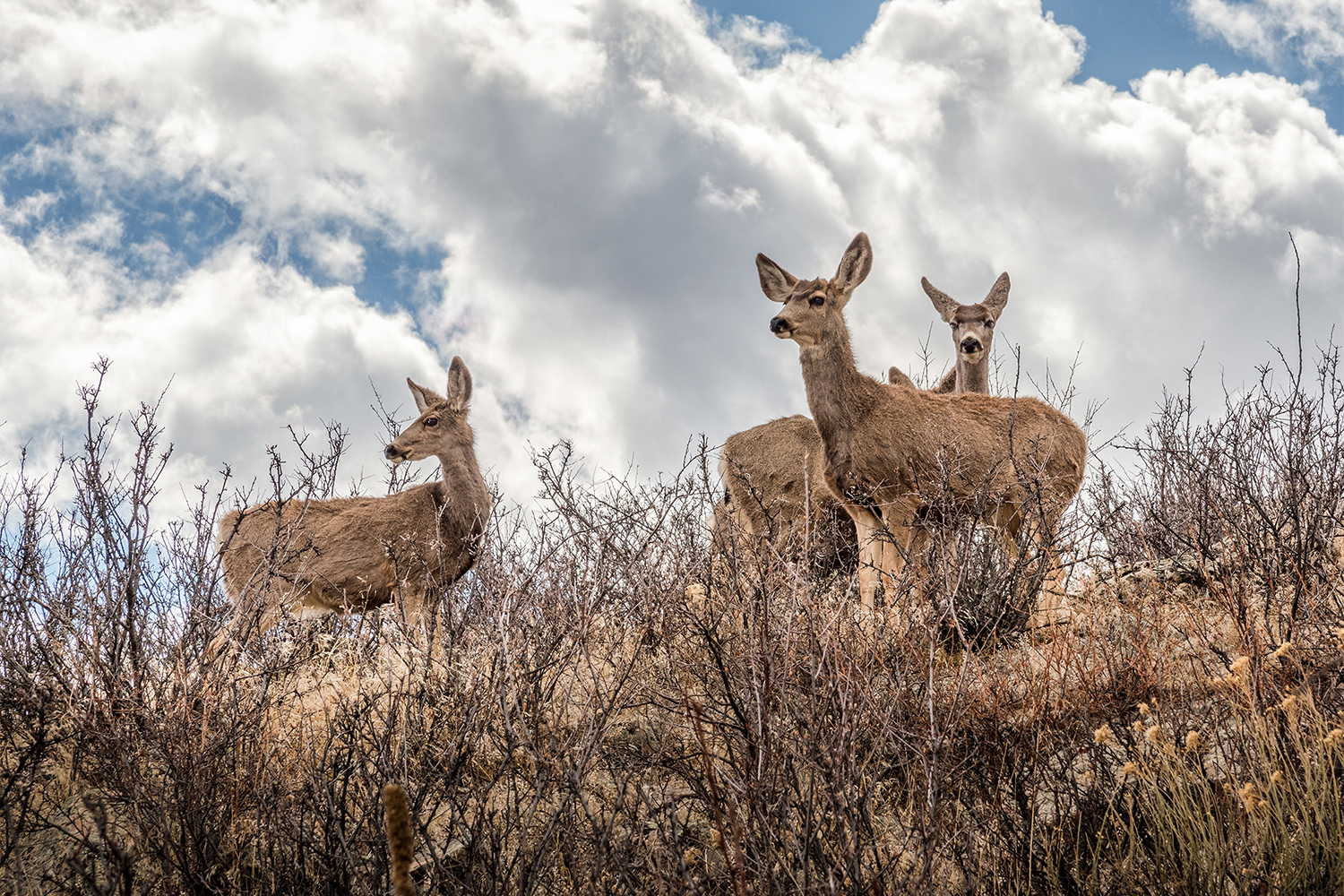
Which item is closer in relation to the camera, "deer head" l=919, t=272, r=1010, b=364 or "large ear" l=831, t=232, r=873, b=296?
"large ear" l=831, t=232, r=873, b=296

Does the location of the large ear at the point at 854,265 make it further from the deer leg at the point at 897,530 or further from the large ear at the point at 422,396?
the large ear at the point at 422,396

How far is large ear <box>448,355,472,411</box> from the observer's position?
39.8 feet

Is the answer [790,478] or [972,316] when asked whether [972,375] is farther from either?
[790,478]

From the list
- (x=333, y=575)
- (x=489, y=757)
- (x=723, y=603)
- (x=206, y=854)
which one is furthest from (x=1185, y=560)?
(x=333, y=575)

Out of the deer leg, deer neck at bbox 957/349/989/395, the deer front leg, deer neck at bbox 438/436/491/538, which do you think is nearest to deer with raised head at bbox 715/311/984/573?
the deer front leg

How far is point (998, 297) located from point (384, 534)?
807 cm

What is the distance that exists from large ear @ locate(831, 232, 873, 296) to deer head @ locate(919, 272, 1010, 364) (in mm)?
2638

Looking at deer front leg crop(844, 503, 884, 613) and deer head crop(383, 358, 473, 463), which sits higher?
deer head crop(383, 358, 473, 463)

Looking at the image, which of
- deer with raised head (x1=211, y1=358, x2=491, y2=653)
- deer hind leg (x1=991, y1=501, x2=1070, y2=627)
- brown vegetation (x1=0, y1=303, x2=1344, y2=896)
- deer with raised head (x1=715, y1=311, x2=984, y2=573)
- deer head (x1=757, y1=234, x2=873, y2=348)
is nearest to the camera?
brown vegetation (x1=0, y1=303, x2=1344, y2=896)

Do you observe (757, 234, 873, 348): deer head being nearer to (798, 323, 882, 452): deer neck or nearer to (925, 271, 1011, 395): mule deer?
(798, 323, 882, 452): deer neck

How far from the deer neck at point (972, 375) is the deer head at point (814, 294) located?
3.03 metres

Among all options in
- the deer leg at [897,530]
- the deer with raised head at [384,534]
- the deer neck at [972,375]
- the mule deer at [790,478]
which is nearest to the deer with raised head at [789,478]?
the mule deer at [790,478]

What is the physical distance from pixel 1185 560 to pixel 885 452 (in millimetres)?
2545

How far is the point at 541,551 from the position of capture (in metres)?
6.53
